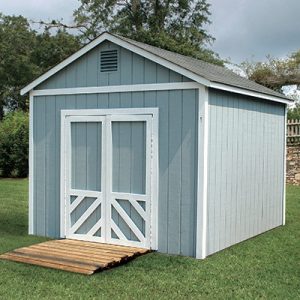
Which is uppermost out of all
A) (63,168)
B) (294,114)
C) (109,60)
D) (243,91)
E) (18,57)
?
(18,57)

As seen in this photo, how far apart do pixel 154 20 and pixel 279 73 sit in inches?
302

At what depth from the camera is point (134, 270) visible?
255 inches

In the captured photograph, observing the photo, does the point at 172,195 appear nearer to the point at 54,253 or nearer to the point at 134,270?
the point at 134,270

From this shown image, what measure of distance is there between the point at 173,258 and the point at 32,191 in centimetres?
288

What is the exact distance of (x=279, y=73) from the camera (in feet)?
→ 77.1

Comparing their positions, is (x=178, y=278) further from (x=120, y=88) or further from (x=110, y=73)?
(x=110, y=73)

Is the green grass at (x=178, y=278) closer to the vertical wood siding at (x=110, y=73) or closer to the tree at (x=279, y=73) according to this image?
the vertical wood siding at (x=110, y=73)

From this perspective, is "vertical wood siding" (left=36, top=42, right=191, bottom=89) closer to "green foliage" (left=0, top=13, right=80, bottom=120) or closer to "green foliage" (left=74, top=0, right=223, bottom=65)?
"green foliage" (left=74, top=0, right=223, bottom=65)

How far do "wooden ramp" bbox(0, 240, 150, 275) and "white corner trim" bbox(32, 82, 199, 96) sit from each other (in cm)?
231

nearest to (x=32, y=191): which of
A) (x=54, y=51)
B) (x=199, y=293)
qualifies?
(x=199, y=293)

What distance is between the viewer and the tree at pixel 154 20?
27.2 meters

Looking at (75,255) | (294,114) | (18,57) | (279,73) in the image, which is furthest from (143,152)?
(18,57)

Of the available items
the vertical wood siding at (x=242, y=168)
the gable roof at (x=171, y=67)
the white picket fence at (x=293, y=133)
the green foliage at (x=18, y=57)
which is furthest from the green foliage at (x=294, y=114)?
the green foliage at (x=18, y=57)

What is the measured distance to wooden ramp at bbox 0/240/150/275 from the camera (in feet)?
21.4
